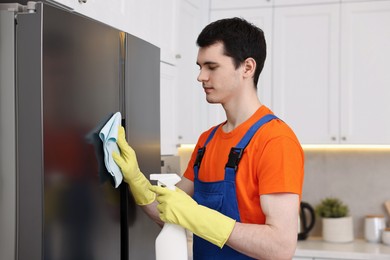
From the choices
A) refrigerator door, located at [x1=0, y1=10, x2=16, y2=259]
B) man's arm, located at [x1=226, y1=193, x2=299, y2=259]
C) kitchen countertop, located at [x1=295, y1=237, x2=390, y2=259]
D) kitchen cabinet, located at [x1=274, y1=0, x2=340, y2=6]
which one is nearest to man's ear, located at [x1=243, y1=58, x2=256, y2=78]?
man's arm, located at [x1=226, y1=193, x2=299, y2=259]

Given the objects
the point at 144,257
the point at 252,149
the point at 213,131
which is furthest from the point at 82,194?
the point at 213,131

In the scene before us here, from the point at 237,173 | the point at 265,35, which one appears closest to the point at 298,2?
the point at 265,35

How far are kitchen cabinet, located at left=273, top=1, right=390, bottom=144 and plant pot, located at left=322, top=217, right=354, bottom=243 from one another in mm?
472

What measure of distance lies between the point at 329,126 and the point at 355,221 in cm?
69

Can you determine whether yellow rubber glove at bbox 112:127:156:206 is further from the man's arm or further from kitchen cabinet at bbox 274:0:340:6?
kitchen cabinet at bbox 274:0:340:6

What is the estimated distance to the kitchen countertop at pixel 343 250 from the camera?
127 inches

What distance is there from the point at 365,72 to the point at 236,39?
1876mm

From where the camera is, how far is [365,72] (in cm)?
343

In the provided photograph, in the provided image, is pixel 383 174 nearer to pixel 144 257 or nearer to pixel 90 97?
pixel 144 257

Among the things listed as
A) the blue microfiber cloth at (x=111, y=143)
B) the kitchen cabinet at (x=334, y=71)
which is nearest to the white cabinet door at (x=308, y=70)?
the kitchen cabinet at (x=334, y=71)

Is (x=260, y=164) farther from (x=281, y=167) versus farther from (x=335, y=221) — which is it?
(x=335, y=221)

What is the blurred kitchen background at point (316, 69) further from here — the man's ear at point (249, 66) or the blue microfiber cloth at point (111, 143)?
the blue microfiber cloth at point (111, 143)

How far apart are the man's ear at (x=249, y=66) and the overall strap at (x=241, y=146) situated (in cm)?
14

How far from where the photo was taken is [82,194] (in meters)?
1.35
